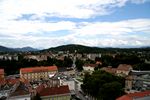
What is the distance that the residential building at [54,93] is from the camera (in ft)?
143

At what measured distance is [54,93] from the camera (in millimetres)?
44375

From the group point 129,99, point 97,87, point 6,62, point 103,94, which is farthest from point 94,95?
point 6,62

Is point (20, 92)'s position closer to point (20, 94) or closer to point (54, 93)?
point (20, 94)

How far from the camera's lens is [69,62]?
110 meters

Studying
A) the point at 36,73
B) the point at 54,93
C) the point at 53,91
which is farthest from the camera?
the point at 36,73

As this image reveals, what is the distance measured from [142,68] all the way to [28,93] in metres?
48.5

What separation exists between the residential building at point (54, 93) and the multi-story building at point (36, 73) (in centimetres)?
3546

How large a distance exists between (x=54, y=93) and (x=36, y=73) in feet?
128

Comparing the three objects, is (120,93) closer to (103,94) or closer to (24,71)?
(103,94)

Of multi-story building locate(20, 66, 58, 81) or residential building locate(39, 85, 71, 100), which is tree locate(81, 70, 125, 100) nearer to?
residential building locate(39, 85, 71, 100)

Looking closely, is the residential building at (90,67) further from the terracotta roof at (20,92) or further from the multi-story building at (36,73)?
the terracotta roof at (20,92)

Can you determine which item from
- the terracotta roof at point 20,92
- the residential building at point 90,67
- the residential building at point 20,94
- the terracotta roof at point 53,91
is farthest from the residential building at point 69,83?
the residential building at point 90,67

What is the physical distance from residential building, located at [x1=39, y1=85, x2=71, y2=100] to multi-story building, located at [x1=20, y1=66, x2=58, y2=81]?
35457 millimetres

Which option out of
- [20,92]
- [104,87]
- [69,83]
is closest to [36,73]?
[69,83]
